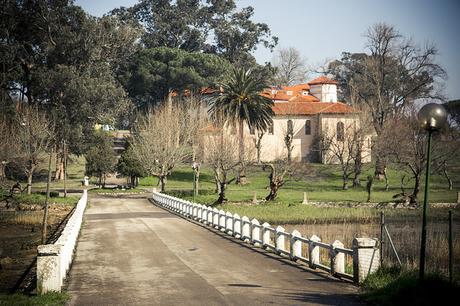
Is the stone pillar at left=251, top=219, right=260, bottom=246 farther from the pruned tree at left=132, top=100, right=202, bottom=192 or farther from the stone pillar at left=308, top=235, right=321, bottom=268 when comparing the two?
the pruned tree at left=132, top=100, right=202, bottom=192

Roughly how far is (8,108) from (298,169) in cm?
2994

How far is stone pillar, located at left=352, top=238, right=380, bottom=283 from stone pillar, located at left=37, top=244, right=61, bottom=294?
7.06 m

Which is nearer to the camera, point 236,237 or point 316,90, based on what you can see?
point 236,237

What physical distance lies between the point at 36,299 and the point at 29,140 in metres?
43.1

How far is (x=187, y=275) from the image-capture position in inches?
610

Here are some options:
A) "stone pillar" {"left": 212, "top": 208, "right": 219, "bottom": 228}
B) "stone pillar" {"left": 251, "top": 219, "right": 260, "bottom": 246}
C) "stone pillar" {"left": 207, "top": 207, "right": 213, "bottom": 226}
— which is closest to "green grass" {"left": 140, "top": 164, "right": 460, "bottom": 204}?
"stone pillar" {"left": 207, "top": 207, "right": 213, "bottom": 226}

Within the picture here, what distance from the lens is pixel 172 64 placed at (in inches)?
3159

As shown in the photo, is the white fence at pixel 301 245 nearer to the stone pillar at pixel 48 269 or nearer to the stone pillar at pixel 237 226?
the stone pillar at pixel 237 226

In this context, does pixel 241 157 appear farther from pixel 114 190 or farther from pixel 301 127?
pixel 301 127

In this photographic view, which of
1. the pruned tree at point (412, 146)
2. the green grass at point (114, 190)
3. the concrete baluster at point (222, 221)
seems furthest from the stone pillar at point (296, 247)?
the green grass at point (114, 190)

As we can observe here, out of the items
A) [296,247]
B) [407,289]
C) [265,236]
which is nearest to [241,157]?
[265,236]

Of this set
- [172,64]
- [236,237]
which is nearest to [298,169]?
[172,64]

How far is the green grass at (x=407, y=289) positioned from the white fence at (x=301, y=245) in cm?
56

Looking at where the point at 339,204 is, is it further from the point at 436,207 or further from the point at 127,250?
the point at 127,250
